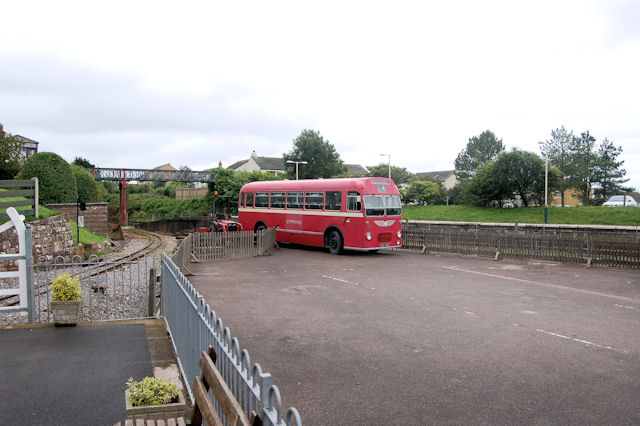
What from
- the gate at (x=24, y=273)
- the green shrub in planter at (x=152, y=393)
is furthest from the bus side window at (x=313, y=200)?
the green shrub in planter at (x=152, y=393)

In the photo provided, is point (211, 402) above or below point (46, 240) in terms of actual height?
below

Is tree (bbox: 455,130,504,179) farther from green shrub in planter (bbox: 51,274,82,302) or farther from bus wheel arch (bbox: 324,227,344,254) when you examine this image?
green shrub in planter (bbox: 51,274,82,302)

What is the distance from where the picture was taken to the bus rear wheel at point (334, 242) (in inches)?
824

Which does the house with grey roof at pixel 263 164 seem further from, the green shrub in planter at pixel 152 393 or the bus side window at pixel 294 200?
the green shrub in planter at pixel 152 393

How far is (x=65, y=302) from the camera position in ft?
24.0

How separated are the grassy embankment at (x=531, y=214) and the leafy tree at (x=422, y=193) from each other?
521cm

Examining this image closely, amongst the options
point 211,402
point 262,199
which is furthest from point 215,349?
point 262,199

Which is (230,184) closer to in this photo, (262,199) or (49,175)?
(49,175)

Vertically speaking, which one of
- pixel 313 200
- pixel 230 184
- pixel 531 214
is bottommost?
pixel 531 214

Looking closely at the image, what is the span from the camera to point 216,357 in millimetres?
3844

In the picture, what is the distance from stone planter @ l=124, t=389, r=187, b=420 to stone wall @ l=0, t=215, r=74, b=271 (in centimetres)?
1286

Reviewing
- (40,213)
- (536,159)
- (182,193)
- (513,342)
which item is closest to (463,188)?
(536,159)

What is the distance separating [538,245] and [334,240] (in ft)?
Result: 27.0

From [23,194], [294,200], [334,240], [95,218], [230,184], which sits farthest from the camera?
[230,184]
